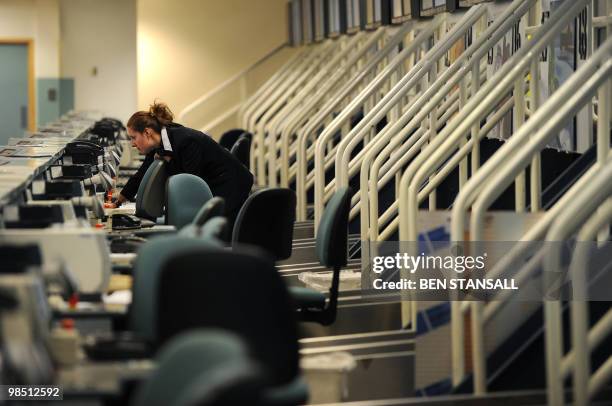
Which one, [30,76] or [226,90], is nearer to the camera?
[226,90]

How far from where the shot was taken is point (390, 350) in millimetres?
5844

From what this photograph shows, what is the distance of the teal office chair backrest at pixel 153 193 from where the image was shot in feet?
25.0

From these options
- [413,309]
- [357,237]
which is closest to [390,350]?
[413,309]

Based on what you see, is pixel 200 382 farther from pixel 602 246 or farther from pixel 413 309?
pixel 413 309

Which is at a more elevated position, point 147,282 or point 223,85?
point 223,85

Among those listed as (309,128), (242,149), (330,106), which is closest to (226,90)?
(242,149)

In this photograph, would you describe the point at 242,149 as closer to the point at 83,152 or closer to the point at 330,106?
the point at 330,106

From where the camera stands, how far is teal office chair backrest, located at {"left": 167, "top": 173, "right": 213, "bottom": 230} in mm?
6996

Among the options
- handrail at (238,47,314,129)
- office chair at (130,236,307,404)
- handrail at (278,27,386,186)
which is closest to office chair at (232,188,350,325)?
office chair at (130,236,307,404)

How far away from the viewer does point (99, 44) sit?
53.3 feet

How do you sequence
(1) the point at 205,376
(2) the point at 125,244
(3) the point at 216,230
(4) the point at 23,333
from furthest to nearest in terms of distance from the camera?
(2) the point at 125,244, (3) the point at 216,230, (4) the point at 23,333, (1) the point at 205,376

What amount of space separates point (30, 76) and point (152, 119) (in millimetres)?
8877

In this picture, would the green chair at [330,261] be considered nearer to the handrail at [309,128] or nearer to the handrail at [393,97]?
the handrail at [393,97]

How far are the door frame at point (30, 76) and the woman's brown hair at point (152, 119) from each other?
8.65m
